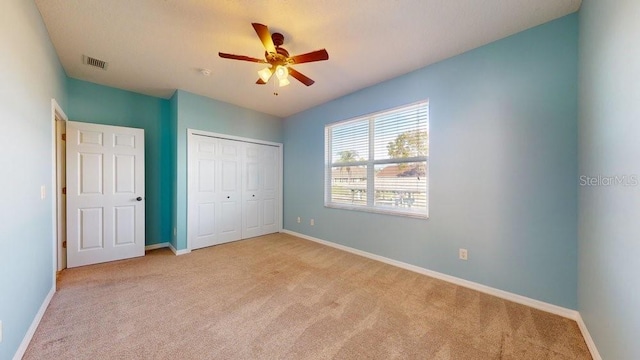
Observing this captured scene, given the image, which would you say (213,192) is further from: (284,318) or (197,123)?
(284,318)

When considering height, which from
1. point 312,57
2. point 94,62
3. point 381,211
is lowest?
point 381,211

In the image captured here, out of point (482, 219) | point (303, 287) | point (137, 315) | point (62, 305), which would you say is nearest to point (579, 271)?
point (482, 219)

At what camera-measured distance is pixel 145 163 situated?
3764mm

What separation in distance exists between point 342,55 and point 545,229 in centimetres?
266

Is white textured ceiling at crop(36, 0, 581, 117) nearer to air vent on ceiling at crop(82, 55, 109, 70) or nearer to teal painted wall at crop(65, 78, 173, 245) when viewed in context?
air vent on ceiling at crop(82, 55, 109, 70)

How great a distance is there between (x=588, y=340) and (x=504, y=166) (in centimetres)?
146

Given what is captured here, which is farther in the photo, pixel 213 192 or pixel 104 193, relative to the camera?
pixel 213 192

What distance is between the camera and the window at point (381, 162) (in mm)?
2973

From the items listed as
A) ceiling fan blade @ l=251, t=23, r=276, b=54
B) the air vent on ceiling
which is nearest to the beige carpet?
ceiling fan blade @ l=251, t=23, r=276, b=54

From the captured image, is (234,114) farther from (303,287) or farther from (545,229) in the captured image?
(545,229)

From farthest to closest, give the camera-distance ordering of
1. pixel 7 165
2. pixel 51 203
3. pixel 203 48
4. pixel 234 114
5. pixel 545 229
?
1. pixel 234 114
2. pixel 203 48
3. pixel 51 203
4. pixel 545 229
5. pixel 7 165

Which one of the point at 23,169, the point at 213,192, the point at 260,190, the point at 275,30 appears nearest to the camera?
the point at 23,169

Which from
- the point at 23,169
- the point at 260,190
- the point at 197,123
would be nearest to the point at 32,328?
the point at 23,169

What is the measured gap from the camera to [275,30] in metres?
2.15
